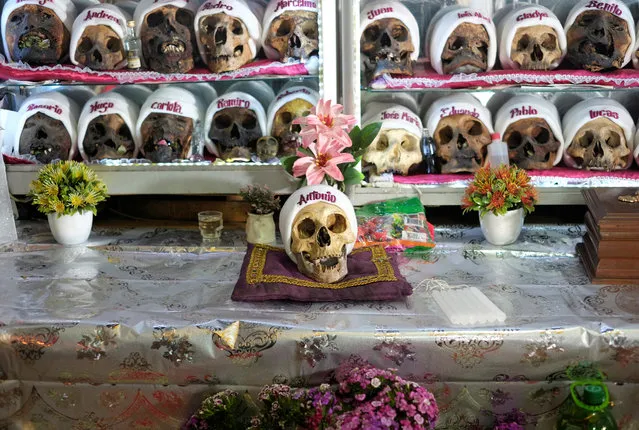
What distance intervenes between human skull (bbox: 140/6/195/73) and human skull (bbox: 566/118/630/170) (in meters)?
1.55

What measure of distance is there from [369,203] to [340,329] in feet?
3.06

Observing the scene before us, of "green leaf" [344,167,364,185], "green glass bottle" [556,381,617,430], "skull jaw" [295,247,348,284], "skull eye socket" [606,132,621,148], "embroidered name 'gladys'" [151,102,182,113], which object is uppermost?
"embroidered name 'gladys'" [151,102,182,113]

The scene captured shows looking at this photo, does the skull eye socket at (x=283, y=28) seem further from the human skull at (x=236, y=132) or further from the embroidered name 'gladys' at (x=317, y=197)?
the embroidered name 'gladys' at (x=317, y=197)

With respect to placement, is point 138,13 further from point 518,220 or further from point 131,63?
point 518,220

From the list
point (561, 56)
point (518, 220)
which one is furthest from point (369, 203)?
point (561, 56)

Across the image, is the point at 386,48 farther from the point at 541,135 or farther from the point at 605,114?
the point at 605,114

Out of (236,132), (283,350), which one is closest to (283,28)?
(236,132)

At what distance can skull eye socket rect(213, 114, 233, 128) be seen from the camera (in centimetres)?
310

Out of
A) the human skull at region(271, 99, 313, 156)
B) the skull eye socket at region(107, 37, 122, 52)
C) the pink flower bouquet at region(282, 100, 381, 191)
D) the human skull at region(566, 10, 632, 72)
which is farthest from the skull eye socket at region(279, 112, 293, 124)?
the human skull at region(566, 10, 632, 72)

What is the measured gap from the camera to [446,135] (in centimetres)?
307

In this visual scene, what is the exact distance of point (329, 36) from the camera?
289 centimetres

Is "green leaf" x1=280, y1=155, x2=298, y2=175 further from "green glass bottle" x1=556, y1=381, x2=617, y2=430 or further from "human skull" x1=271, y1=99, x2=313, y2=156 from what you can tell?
"green glass bottle" x1=556, y1=381, x2=617, y2=430

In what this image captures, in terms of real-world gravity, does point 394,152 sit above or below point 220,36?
below

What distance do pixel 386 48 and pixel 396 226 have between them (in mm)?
700
